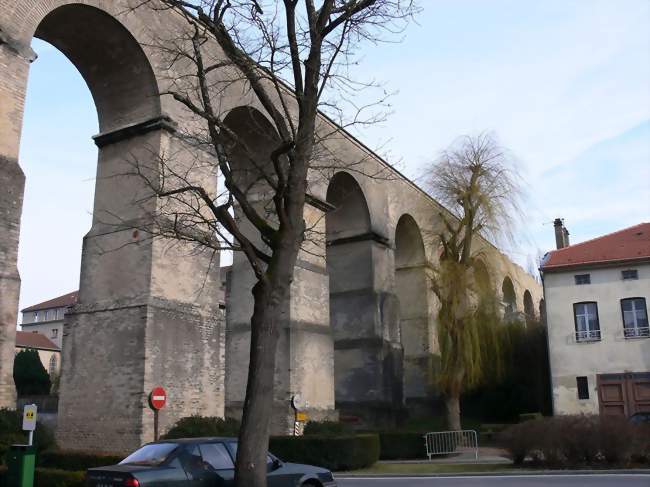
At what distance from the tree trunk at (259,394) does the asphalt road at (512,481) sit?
18.2 ft

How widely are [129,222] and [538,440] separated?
11001mm

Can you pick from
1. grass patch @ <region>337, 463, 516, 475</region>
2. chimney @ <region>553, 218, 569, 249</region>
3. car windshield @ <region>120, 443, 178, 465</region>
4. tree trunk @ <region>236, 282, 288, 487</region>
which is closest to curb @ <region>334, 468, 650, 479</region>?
grass patch @ <region>337, 463, 516, 475</region>

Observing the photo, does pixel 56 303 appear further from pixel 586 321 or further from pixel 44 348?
pixel 586 321

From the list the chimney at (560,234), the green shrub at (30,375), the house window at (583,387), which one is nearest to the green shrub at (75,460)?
the house window at (583,387)

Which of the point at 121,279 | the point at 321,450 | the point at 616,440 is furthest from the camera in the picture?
the point at 121,279

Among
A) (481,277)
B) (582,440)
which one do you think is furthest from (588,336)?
(582,440)

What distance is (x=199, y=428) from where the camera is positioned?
608 inches

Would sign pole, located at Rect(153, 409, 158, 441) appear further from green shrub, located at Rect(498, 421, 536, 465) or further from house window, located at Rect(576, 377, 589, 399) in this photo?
house window, located at Rect(576, 377, 589, 399)

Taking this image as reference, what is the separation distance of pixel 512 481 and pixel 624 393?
15768mm

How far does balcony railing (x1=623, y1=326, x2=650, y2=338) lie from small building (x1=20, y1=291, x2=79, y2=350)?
63219mm

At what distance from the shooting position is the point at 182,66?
58.6 feet

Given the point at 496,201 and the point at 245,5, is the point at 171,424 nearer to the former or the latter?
the point at 245,5

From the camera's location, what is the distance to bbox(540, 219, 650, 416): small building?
1040 inches

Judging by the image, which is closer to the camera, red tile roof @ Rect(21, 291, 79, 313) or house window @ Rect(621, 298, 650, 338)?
house window @ Rect(621, 298, 650, 338)
